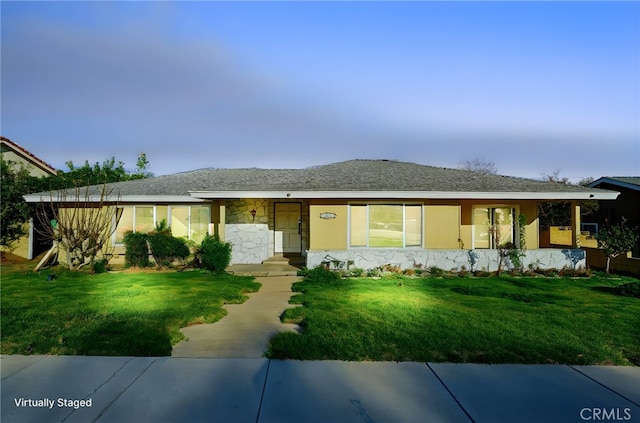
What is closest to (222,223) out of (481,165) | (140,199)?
(140,199)

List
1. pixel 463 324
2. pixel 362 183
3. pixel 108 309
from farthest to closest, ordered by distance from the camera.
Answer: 1. pixel 362 183
2. pixel 108 309
3. pixel 463 324

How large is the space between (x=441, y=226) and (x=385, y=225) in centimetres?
204

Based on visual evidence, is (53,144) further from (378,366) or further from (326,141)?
(378,366)

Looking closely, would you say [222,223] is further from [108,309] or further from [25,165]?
[25,165]

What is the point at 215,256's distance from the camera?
12.2m

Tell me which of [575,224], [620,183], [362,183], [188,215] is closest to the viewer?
[362,183]

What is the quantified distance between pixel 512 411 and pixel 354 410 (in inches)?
59.6

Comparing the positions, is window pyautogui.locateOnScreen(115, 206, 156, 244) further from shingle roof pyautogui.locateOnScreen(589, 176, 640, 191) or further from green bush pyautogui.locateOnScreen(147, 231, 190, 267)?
shingle roof pyautogui.locateOnScreen(589, 176, 640, 191)

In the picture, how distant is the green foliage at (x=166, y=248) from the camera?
13.0 metres

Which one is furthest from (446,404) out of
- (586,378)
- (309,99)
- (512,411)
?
(309,99)

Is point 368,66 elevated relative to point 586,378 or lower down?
elevated

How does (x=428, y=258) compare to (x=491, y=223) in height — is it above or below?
below

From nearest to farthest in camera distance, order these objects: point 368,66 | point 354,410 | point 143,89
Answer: point 354,410 → point 368,66 → point 143,89

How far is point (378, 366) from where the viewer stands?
4449 mm
